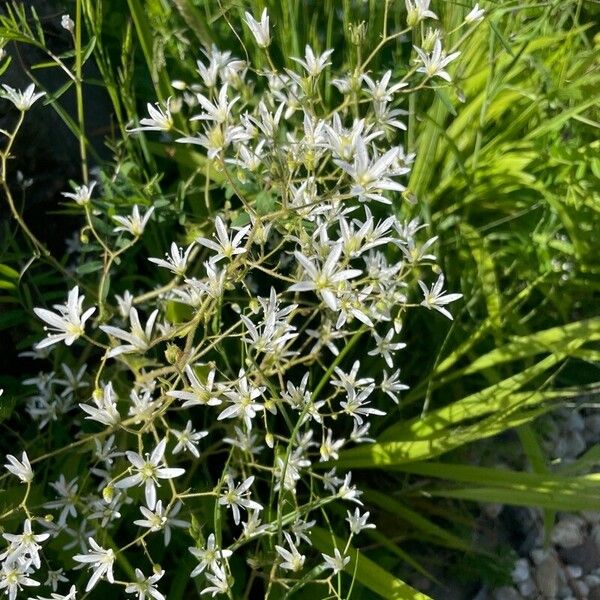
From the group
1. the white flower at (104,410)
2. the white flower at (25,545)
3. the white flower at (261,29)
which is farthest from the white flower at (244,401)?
the white flower at (261,29)

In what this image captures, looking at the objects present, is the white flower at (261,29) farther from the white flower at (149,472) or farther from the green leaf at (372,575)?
the green leaf at (372,575)

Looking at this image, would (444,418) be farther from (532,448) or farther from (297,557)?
(297,557)

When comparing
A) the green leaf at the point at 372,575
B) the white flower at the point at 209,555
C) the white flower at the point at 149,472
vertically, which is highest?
the white flower at the point at 149,472

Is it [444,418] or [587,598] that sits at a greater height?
[444,418]

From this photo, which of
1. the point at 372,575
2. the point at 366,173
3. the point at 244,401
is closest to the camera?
the point at 366,173

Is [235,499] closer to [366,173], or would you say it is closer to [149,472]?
[149,472]

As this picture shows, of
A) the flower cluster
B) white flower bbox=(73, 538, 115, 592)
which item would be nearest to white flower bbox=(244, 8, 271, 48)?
the flower cluster

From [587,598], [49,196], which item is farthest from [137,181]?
[587,598]

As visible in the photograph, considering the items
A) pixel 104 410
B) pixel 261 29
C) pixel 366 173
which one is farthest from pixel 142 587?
pixel 261 29
